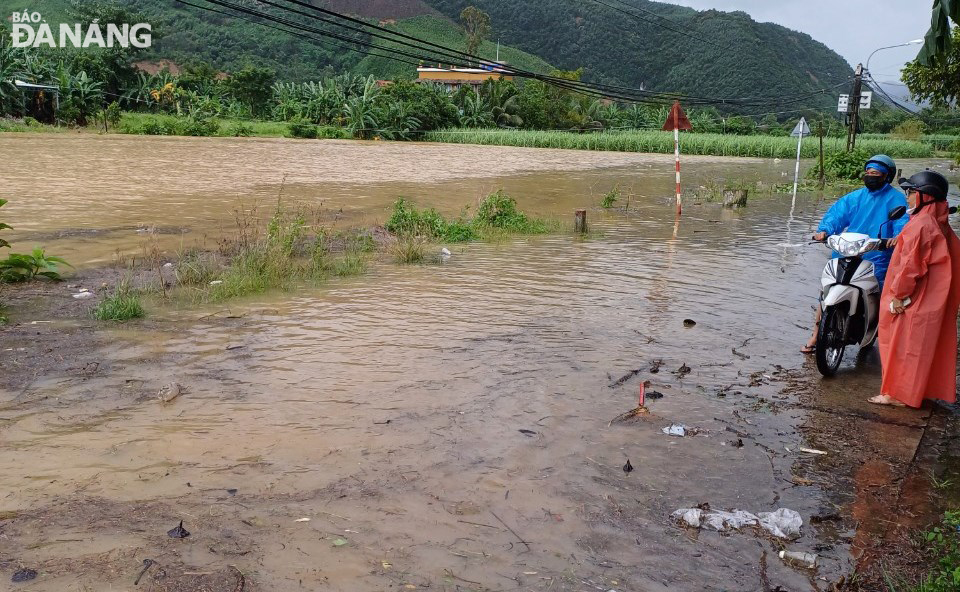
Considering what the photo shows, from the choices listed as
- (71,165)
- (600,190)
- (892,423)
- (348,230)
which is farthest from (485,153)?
(892,423)

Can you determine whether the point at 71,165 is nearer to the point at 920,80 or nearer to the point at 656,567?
the point at 920,80

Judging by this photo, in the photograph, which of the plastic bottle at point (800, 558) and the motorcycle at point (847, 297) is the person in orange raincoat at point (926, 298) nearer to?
the motorcycle at point (847, 297)

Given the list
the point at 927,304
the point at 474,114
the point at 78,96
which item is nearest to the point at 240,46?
the point at 474,114

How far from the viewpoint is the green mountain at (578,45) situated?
7581 centimetres

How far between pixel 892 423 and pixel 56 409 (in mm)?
5668

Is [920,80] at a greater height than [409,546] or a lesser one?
greater

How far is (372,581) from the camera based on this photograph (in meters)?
3.28

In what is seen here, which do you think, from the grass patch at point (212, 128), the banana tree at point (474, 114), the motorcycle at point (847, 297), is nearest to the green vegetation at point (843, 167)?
the motorcycle at point (847, 297)

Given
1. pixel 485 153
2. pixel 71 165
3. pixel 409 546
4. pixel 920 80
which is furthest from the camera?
pixel 485 153

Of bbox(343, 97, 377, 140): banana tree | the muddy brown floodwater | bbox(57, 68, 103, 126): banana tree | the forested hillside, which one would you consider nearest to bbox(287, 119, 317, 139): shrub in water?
bbox(343, 97, 377, 140): banana tree

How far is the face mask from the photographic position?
598 cm

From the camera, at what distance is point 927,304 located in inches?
201
